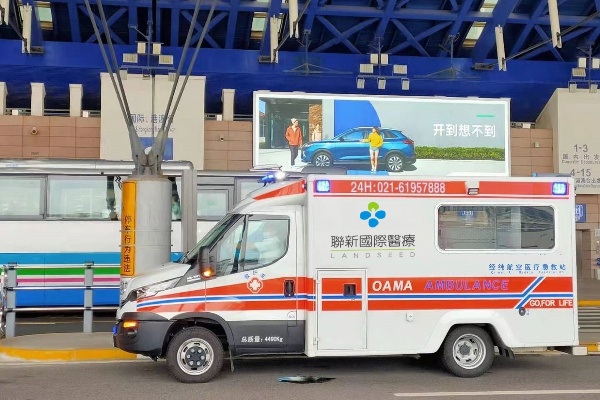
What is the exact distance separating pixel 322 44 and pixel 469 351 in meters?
20.8

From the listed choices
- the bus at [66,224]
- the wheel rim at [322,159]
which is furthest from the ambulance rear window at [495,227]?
the wheel rim at [322,159]

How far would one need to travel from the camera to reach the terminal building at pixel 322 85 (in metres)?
26.6

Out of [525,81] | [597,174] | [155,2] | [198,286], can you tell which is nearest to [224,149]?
[155,2]

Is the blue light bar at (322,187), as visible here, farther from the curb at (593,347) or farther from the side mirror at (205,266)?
the curb at (593,347)

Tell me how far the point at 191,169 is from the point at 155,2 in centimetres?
1064

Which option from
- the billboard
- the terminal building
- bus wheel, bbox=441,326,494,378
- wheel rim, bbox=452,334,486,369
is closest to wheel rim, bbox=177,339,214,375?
bus wheel, bbox=441,326,494,378

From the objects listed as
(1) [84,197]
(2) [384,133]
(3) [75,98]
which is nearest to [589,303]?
(2) [384,133]

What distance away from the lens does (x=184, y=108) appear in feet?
89.4

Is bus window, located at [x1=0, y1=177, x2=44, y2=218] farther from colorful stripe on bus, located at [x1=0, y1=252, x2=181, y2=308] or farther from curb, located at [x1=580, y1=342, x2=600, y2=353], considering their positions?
curb, located at [x1=580, y1=342, x2=600, y2=353]

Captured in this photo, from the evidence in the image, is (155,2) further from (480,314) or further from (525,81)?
(480,314)

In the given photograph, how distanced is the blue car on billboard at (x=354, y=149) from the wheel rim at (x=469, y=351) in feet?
60.1

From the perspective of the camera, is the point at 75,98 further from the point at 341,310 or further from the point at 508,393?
the point at 508,393

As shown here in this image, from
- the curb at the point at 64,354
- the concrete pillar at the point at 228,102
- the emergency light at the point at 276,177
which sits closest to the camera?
the emergency light at the point at 276,177

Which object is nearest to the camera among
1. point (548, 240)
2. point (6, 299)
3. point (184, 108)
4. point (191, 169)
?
point (548, 240)
